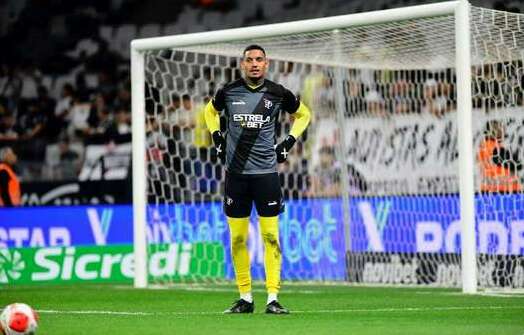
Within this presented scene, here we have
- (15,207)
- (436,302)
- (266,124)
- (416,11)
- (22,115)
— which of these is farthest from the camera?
(22,115)

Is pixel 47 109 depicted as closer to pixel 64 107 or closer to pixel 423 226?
pixel 64 107

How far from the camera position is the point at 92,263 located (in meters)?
15.8

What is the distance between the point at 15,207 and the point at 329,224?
4.12m

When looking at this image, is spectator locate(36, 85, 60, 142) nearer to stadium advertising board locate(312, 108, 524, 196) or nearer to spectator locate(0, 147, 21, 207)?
spectator locate(0, 147, 21, 207)

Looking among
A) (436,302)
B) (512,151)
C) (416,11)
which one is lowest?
(436,302)

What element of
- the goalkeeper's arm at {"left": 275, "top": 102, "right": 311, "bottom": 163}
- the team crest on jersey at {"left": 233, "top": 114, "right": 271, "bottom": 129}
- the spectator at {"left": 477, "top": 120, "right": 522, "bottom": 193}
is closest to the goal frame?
the spectator at {"left": 477, "top": 120, "right": 522, "bottom": 193}

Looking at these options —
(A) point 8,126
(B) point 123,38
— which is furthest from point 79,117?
(B) point 123,38

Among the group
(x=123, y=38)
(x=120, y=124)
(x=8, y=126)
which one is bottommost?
(x=120, y=124)

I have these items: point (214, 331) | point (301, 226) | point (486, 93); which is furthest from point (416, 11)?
point (214, 331)

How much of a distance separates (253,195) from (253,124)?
556mm

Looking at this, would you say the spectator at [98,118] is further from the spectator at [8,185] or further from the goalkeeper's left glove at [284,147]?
the goalkeeper's left glove at [284,147]

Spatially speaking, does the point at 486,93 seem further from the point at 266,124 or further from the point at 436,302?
the point at 266,124

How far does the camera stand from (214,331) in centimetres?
829

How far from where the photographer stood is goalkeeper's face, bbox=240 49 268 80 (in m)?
9.91
